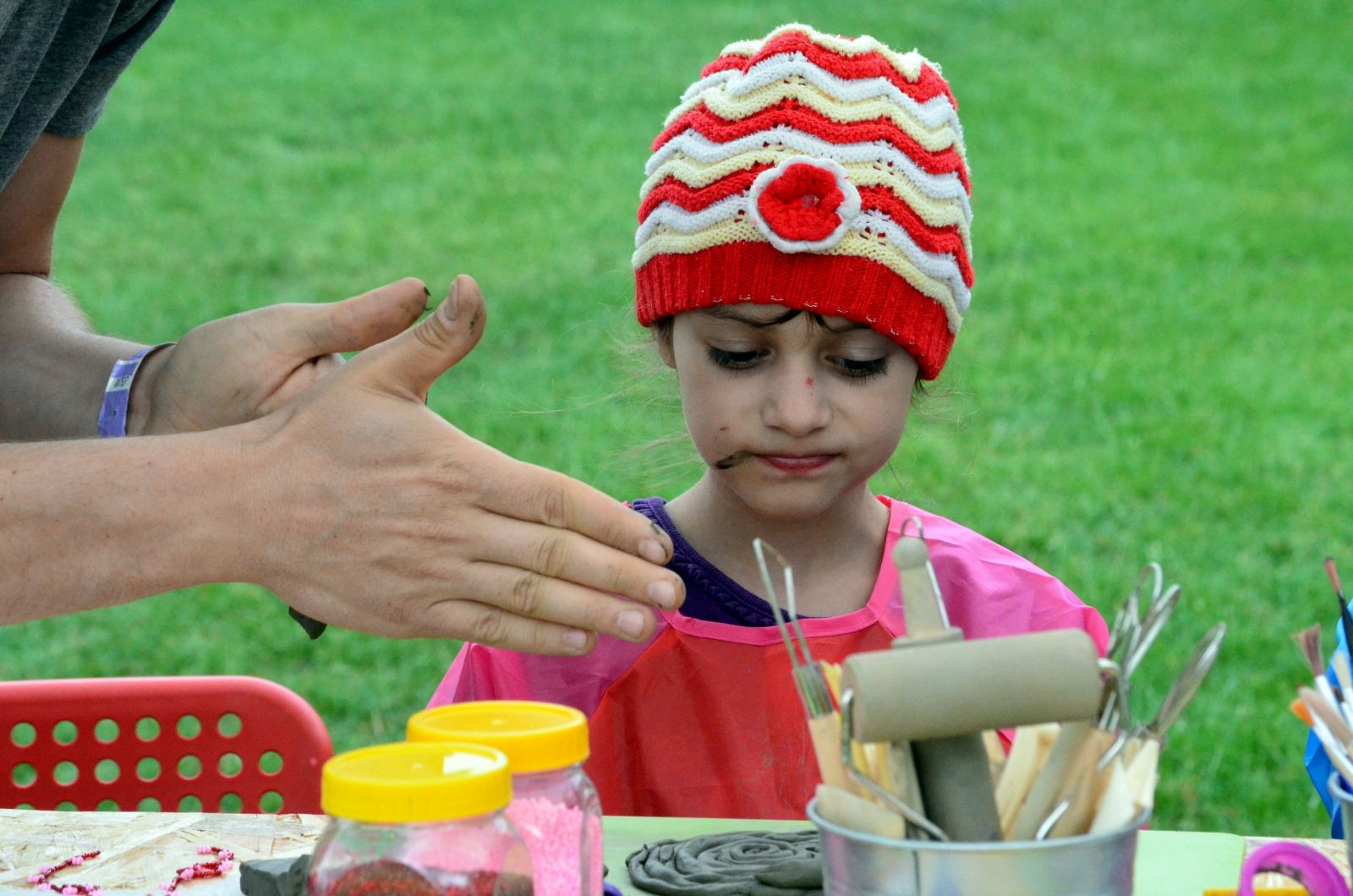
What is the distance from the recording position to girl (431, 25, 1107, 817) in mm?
1734

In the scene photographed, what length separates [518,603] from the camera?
1.39m

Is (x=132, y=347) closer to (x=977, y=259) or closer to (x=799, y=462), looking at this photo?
(x=799, y=462)

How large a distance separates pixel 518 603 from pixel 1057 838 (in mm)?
598

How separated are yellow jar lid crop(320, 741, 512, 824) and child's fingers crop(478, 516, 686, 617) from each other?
376 mm

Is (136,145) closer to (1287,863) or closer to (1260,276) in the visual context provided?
(1260,276)

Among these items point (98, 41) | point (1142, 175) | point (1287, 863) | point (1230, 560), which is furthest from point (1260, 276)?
point (1287, 863)

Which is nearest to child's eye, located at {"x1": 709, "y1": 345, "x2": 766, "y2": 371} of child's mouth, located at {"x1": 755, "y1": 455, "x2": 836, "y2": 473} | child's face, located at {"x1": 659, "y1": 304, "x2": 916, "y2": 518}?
child's face, located at {"x1": 659, "y1": 304, "x2": 916, "y2": 518}

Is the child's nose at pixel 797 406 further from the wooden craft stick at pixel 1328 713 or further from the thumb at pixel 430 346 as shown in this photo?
the wooden craft stick at pixel 1328 713

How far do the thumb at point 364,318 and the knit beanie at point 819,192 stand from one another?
17.2 inches

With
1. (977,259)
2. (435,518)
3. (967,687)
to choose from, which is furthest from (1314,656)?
(977,259)

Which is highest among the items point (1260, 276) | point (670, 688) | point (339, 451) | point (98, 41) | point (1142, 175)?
point (1142, 175)

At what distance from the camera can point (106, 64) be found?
2.04 m

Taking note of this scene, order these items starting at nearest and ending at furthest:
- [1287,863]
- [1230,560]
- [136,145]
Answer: [1287,863], [1230,560], [136,145]

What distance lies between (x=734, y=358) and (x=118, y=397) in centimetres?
71
